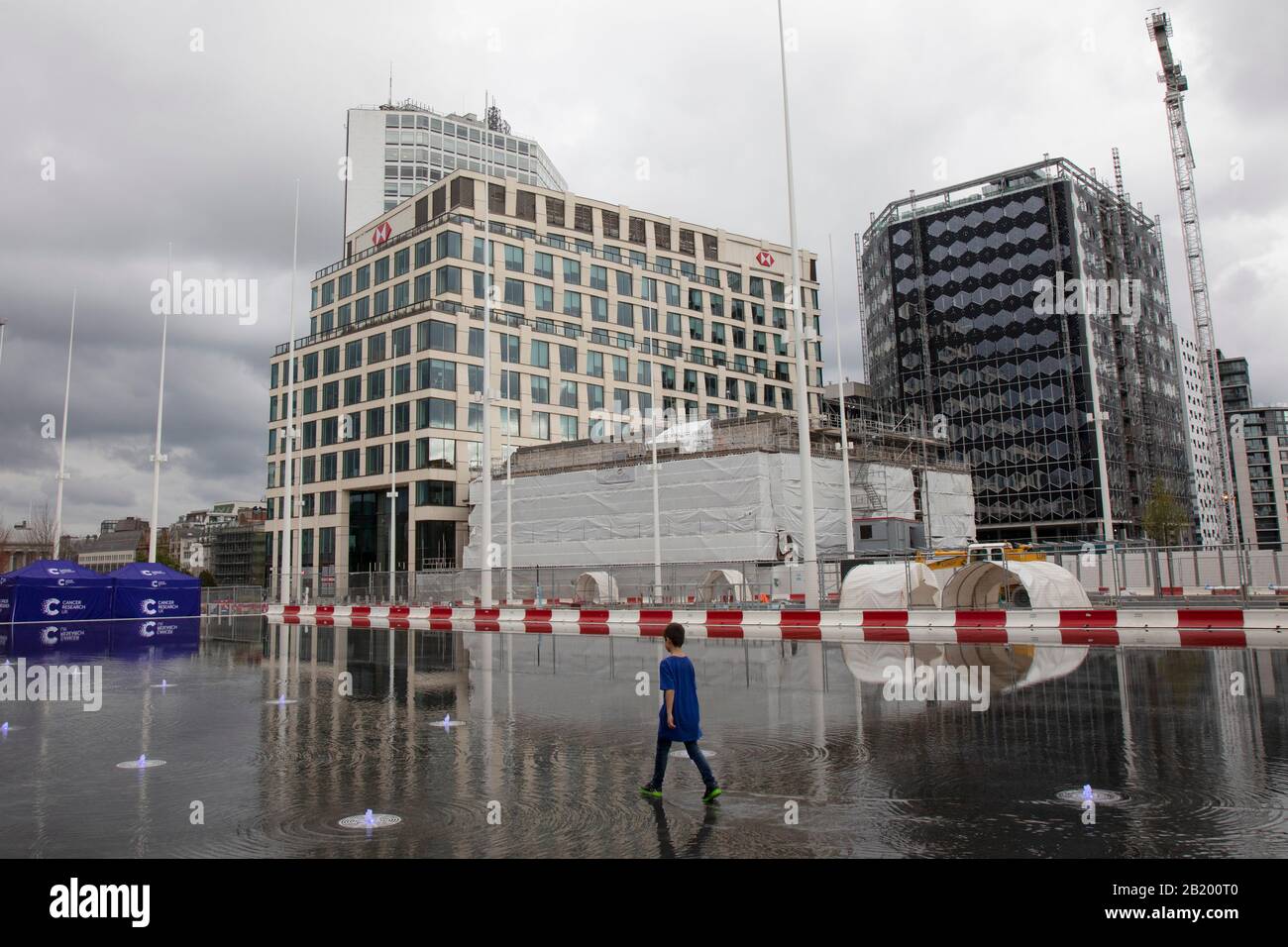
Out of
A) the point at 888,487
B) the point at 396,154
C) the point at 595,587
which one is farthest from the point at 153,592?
the point at 396,154

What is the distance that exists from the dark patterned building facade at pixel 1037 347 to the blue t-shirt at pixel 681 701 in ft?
248

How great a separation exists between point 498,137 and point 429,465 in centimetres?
6159

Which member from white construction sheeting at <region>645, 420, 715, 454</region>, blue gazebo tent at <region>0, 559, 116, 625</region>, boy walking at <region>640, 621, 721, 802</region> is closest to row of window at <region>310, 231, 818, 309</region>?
white construction sheeting at <region>645, 420, 715, 454</region>

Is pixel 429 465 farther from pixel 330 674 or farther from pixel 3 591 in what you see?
pixel 330 674

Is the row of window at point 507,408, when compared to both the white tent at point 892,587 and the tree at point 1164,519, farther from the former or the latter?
the white tent at point 892,587

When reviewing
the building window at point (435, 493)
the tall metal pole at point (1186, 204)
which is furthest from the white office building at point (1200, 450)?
the building window at point (435, 493)

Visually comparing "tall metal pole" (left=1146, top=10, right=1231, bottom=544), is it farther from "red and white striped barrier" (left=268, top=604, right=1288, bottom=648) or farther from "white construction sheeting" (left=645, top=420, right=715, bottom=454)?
"red and white striped barrier" (left=268, top=604, right=1288, bottom=648)

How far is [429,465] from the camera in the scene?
58.2 meters

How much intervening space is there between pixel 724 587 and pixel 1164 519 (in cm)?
5813

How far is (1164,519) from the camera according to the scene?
7288 cm

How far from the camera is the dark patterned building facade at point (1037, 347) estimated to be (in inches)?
3059

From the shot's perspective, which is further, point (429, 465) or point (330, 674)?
point (429, 465)

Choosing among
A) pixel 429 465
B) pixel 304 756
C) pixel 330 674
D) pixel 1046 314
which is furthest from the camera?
pixel 1046 314

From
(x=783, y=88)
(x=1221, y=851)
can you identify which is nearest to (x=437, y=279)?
(x=783, y=88)
